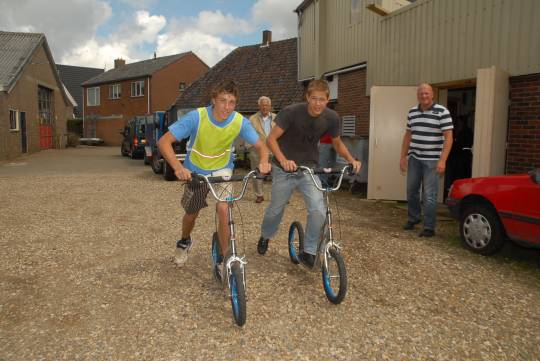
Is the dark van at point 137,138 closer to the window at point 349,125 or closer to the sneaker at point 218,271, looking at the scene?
the window at point 349,125

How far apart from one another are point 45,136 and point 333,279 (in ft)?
101

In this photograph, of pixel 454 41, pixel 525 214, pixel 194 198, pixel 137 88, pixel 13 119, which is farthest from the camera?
pixel 137 88

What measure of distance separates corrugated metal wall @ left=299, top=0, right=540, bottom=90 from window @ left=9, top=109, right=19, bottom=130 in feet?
59.5

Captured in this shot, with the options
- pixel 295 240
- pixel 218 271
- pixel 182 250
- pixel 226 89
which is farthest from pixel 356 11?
pixel 218 271

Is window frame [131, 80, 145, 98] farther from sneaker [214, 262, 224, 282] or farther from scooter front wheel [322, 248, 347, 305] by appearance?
scooter front wheel [322, 248, 347, 305]

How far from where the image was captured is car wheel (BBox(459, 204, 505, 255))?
17.5 feet

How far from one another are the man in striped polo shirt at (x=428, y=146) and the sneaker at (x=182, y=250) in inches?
130

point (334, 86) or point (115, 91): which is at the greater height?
point (115, 91)

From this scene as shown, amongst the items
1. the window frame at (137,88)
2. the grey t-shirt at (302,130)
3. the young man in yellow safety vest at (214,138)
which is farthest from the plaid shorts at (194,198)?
the window frame at (137,88)

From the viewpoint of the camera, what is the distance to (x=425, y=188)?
6.30m

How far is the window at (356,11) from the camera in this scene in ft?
40.3

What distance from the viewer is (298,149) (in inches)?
184

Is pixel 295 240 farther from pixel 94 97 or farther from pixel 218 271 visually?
pixel 94 97

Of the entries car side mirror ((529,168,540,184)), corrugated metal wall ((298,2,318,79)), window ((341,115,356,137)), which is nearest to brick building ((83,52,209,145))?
corrugated metal wall ((298,2,318,79))
